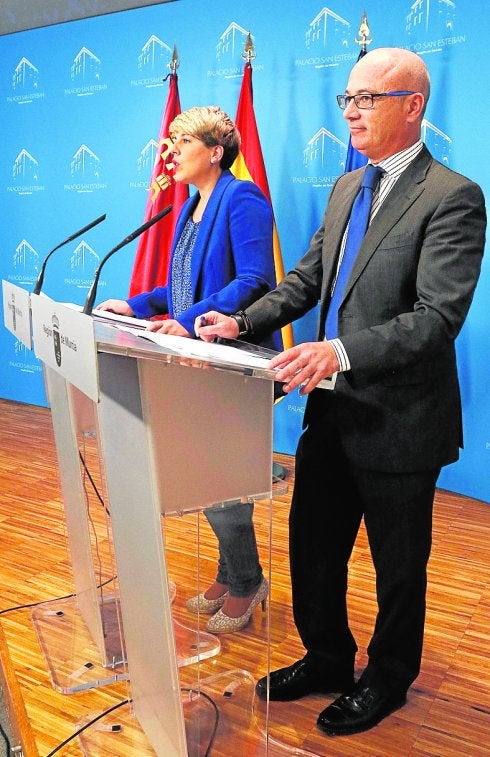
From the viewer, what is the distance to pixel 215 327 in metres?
1.63

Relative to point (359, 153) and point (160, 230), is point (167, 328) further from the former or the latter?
point (160, 230)

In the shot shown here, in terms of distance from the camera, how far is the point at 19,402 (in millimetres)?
5348

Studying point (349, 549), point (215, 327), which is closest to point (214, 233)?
point (215, 327)

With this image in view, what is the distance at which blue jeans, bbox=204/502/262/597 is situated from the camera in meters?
1.39

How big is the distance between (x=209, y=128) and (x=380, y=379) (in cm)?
108

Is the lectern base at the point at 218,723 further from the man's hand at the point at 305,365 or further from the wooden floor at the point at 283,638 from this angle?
the man's hand at the point at 305,365

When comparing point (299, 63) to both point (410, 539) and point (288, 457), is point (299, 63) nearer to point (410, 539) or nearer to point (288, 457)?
point (288, 457)

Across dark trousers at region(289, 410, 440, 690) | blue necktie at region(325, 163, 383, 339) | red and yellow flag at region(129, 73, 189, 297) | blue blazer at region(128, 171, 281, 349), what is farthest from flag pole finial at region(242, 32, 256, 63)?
dark trousers at region(289, 410, 440, 690)

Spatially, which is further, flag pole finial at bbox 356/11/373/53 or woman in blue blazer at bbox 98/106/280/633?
flag pole finial at bbox 356/11/373/53

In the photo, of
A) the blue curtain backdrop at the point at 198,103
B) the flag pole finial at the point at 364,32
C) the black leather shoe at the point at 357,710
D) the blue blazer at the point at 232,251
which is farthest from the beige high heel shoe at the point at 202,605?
the flag pole finial at the point at 364,32

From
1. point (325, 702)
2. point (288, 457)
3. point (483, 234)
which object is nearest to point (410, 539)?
point (325, 702)

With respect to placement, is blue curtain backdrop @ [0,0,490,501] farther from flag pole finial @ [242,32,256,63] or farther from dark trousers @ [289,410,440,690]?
dark trousers @ [289,410,440,690]

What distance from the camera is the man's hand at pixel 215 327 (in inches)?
63.5

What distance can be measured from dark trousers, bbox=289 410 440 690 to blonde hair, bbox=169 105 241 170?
98 cm
